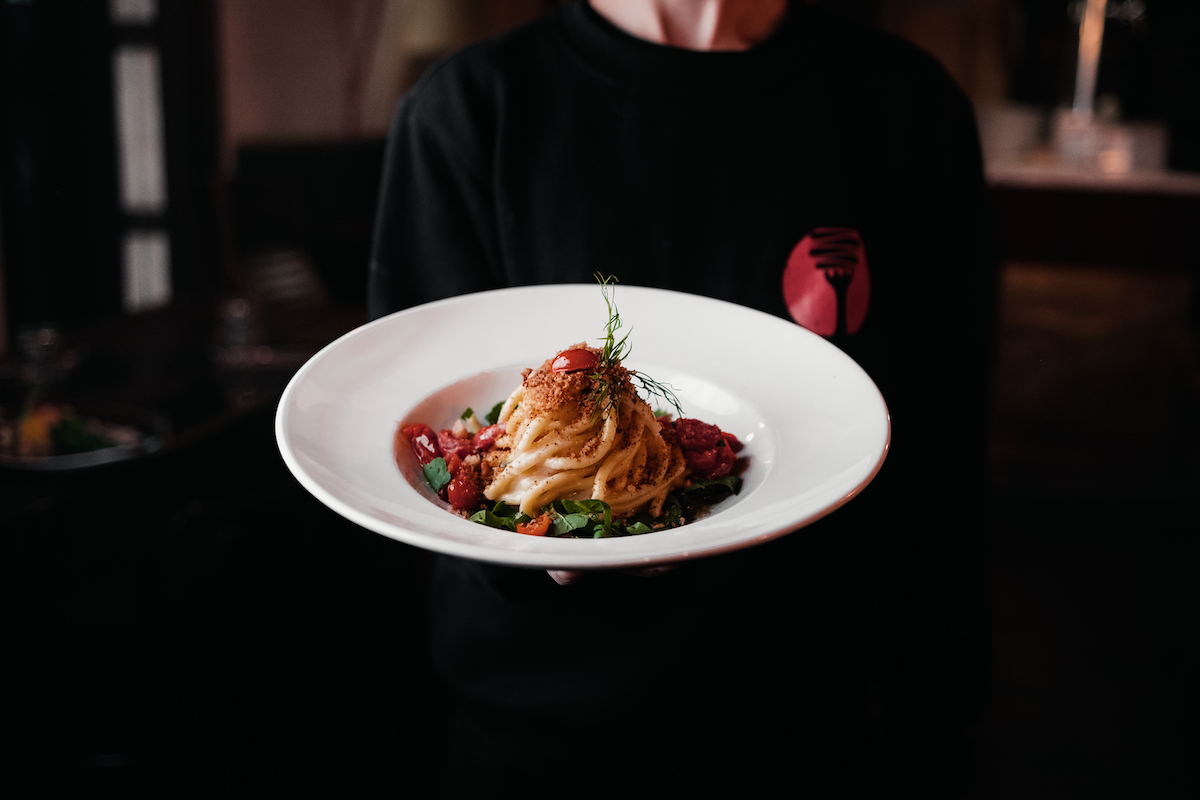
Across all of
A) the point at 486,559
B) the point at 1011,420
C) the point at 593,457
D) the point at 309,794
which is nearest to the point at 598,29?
the point at 593,457

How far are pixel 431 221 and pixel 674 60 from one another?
14.4 inches


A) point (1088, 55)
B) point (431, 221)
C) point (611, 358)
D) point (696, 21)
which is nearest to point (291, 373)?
point (431, 221)

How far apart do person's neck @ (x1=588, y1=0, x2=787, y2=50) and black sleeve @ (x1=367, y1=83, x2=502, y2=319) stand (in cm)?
27

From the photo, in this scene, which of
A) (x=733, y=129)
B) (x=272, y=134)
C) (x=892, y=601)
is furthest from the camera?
(x=272, y=134)

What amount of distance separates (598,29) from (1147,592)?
344 cm

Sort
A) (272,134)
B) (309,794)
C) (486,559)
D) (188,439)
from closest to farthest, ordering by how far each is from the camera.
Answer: (486,559)
(188,439)
(309,794)
(272,134)

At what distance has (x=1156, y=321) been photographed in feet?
13.0

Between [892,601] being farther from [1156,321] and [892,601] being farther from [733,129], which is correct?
[1156,321]

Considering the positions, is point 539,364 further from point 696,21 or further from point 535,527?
point 696,21

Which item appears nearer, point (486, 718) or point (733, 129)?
point (733, 129)

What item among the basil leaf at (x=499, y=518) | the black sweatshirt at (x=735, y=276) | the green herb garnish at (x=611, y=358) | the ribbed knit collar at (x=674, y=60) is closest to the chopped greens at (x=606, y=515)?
the basil leaf at (x=499, y=518)

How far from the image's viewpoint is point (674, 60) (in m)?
1.08

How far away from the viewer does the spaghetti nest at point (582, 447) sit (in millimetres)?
821

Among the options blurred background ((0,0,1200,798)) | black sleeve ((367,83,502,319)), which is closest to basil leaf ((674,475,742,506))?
black sleeve ((367,83,502,319))
